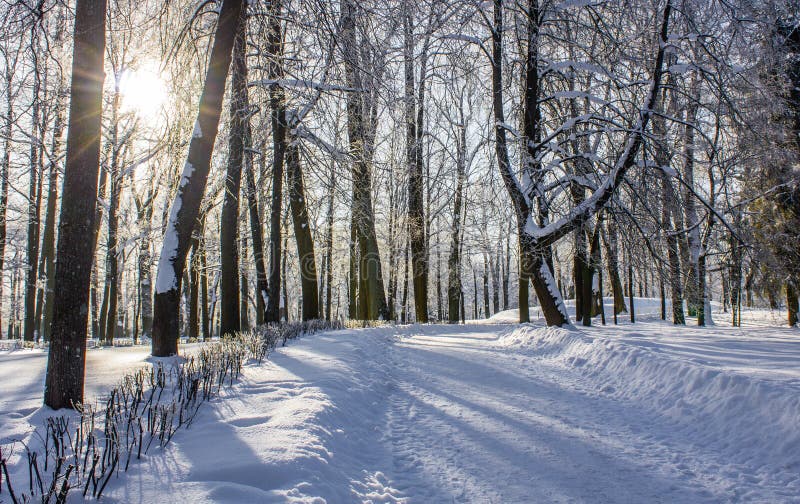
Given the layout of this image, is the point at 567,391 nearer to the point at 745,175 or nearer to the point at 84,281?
the point at 84,281

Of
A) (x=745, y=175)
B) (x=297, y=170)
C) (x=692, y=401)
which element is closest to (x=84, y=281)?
(x=692, y=401)

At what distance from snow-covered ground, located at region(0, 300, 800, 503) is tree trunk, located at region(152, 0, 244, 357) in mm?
703

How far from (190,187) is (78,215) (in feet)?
9.98

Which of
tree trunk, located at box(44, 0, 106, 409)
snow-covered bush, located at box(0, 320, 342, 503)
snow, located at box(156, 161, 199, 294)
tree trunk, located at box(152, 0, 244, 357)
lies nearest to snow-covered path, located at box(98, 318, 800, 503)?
snow-covered bush, located at box(0, 320, 342, 503)

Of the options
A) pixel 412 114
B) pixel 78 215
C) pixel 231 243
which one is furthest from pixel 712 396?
pixel 231 243

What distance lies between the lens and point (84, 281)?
449 cm

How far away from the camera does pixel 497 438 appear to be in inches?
162

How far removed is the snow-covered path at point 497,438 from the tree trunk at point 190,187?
6.81 ft

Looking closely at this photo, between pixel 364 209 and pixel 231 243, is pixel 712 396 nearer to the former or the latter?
pixel 231 243

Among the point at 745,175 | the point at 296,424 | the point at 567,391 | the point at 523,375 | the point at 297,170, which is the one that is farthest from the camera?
the point at 297,170

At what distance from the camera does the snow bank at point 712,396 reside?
11.7 ft

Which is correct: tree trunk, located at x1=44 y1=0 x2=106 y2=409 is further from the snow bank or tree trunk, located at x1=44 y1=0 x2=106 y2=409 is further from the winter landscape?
the snow bank

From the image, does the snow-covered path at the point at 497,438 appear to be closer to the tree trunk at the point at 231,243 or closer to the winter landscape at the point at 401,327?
the winter landscape at the point at 401,327

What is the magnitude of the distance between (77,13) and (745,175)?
14504 mm
